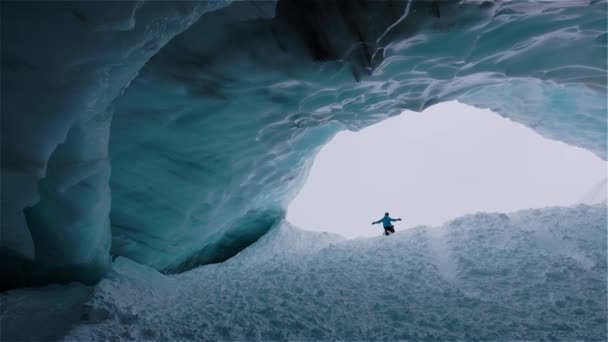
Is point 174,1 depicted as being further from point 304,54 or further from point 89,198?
point 304,54

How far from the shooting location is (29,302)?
301cm

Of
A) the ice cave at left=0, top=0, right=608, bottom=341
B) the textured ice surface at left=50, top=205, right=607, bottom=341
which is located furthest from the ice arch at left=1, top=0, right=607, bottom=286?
the textured ice surface at left=50, top=205, right=607, bottom=341

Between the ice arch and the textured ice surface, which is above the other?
the ice arch

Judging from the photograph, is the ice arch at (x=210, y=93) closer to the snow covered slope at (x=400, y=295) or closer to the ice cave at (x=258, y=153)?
the ice cave at (x=258, y=153)

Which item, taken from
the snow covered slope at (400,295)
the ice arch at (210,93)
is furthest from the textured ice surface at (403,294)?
the ice arch at (210,93)

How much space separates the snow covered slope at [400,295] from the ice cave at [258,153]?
0.07ft

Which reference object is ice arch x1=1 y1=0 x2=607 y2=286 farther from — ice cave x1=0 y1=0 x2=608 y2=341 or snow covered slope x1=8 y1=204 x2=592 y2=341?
snow covered slope x1=8 y1=204 x2=592 y2=341

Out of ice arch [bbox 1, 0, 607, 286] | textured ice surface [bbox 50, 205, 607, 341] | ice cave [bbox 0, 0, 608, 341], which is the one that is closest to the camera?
ice arch [bbox 1, 0, 607, 286]

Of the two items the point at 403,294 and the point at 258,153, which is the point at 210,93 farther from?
the point at 403,294

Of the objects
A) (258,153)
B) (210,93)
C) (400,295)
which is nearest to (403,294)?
(400,295)

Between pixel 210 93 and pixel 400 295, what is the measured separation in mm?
3051

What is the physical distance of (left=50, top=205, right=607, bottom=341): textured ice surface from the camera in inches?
97.7

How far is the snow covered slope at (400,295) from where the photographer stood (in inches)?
97.7

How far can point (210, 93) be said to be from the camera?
4.52m
